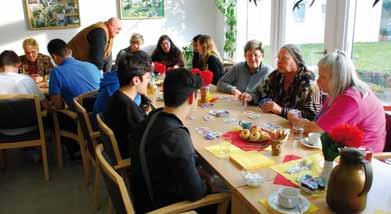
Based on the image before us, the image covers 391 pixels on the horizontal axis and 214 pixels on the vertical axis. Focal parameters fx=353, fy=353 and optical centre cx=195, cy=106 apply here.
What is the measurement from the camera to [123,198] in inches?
48.7

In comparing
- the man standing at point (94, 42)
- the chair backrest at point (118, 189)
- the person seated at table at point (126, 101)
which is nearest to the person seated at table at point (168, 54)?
the man standing at point (94, 42)

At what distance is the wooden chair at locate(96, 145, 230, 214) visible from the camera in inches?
48.8

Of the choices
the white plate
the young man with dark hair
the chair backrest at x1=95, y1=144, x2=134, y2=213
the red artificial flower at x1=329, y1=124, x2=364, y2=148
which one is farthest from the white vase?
the young man with dark hair

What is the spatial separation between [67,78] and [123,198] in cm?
224

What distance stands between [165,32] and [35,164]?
117 inches

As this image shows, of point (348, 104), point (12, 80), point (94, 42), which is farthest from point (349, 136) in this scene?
point (94, 42)

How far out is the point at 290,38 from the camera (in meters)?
4.32

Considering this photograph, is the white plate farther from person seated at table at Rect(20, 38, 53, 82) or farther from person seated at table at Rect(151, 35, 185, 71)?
person seated at table at Rect(20, 38, 53, 82)

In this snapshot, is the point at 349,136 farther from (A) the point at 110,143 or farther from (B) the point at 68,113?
(B) the point at 68,113

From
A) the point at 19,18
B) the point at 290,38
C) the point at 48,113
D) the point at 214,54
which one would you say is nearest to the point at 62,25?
the point at 19,18

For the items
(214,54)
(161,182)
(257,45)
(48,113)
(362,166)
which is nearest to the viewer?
(362,166)

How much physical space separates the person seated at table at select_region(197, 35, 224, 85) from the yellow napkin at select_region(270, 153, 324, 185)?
2.42 metres

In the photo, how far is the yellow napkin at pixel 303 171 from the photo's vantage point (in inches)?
58.4

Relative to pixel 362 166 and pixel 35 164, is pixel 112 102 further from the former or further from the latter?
pixel 35 164
